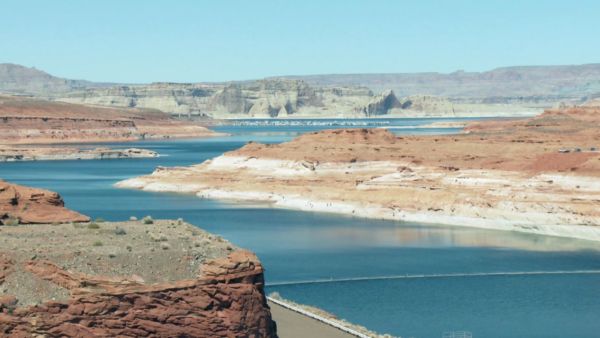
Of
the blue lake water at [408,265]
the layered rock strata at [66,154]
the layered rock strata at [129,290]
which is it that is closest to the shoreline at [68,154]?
the layered rock strata at [66,154]

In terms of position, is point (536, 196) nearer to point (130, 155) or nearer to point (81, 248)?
point (81, 248)

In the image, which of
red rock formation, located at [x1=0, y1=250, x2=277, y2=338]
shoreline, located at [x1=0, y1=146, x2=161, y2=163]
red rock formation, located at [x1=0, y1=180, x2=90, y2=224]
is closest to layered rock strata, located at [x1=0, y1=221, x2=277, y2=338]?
red rock formation, located at [x1=0, y1=250, x2=277, y2=338]

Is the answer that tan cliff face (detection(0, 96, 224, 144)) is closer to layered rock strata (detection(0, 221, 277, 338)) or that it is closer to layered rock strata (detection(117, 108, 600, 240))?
layered rock strata (detection(117, 108, 600, 240))

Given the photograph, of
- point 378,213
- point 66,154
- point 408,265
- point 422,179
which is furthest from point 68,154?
point 408,265

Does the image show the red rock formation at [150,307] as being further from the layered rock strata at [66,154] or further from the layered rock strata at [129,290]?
the layered rock strata at [66,154]

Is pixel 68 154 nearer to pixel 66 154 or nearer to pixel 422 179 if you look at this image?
pixel 66 154
